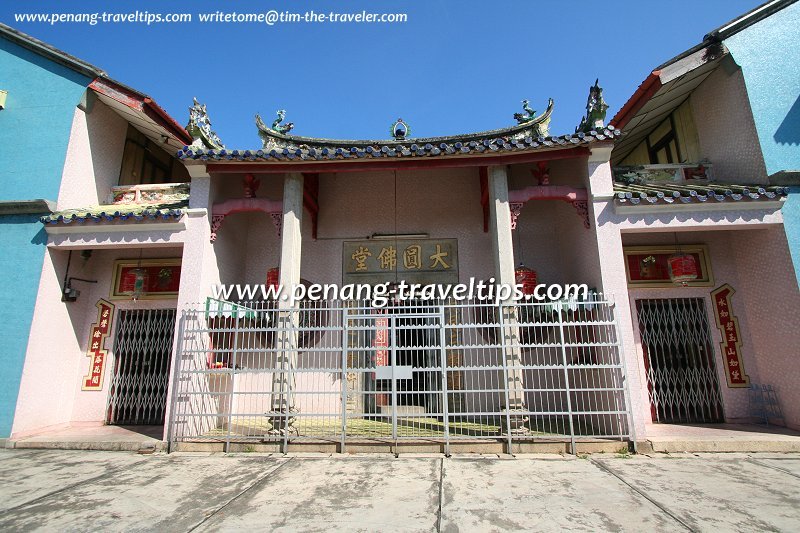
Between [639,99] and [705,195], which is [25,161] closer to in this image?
[639,99]

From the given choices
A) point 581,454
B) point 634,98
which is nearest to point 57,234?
point 581,454

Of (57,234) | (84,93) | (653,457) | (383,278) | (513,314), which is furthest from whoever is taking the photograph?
(383,278)

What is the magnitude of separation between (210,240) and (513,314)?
4588 millimetres

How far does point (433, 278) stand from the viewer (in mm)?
7223

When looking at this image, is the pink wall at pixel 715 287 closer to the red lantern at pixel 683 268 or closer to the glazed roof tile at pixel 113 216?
the red lantern at pixel 683 268

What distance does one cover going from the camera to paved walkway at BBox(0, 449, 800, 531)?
304 cm

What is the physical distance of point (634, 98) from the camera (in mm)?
6641

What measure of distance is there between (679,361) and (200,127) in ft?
27.6

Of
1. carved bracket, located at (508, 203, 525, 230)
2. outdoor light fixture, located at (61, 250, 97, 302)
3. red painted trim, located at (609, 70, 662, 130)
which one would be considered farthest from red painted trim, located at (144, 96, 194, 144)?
red painted trim, located at (609, 70, 662, 130)

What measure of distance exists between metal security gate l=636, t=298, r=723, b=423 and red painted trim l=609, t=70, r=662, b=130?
326 centimetres

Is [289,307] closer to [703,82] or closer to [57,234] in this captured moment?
[57,234]

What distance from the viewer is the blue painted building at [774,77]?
Answer: 573 cm

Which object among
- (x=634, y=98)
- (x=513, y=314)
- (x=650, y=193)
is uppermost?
(x=634, y=98)

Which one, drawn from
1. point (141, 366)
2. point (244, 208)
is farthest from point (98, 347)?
point (244, 208)
